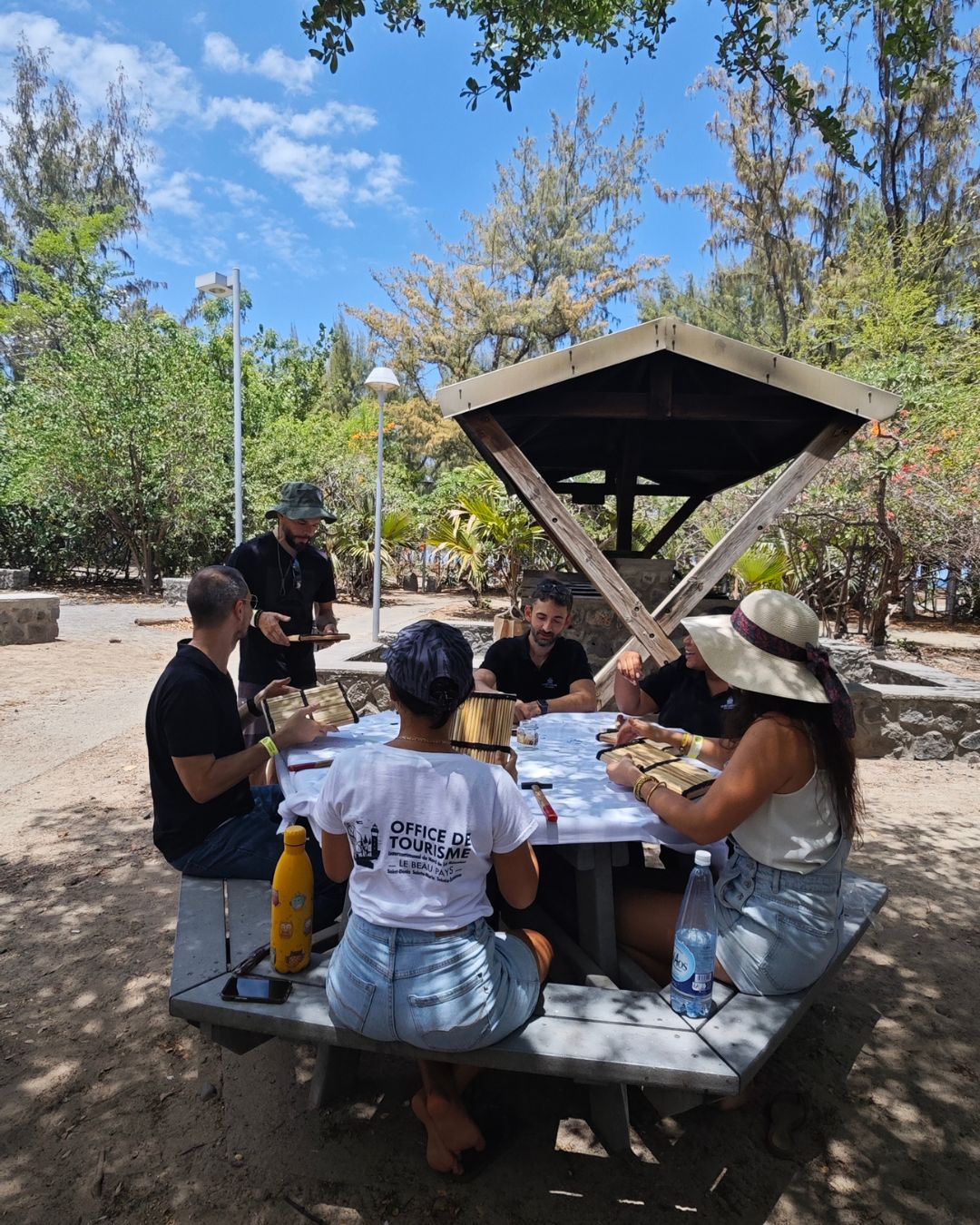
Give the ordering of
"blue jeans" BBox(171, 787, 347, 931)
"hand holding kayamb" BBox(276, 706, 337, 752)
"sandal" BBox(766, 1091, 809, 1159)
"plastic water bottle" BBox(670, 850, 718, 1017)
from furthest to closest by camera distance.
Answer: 1. "hand holding kayamb" BBox(276, 706, 337, 752)
2. "blue jeans" BBox(171, 787, 347, 931)
3. "sandal" BBox(766, 1091, 809, 1159)
4. "plastic water bottle" BBox(670, 850, 718, 1017)

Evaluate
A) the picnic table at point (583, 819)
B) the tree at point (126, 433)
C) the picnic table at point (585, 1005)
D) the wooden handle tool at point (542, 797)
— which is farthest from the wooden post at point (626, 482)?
the tree at point (126, 433)

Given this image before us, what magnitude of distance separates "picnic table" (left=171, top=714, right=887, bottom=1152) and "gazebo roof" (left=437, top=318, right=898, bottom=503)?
2804 mm

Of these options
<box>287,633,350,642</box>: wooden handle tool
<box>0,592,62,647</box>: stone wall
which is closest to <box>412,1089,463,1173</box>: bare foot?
<box>287,633,350,642</box>: wooden handle tool

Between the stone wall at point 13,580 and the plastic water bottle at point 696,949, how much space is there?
1650 centimetres

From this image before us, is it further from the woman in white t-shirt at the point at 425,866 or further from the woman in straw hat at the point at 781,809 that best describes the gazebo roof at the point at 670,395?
the woman in white t-shirt at the point at 425,866

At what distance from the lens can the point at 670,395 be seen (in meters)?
4.90

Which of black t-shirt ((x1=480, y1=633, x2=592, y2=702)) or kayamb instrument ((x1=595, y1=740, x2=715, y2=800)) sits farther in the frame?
black t-shirt ((x1=480, y1=633, x2=592, y2=702))

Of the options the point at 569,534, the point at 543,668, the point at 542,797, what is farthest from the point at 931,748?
the point at 542,797

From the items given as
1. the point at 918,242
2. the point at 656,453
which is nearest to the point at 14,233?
the point at 918,242

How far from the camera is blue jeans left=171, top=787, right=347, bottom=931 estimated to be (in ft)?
8.07

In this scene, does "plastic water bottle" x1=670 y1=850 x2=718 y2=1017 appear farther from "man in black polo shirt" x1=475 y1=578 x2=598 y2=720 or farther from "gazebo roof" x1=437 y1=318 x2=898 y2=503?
"gazebo roof" x1=437 y1=318 x2=898 y2=503

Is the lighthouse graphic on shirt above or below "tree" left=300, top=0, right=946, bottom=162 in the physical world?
below

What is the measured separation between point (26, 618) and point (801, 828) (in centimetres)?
1028

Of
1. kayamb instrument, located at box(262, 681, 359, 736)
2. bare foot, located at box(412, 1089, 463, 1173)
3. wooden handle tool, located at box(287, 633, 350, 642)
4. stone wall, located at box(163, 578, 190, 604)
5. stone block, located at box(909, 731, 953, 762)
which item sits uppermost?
wooden handle tool, located at box(287, 633, 350, 642)
